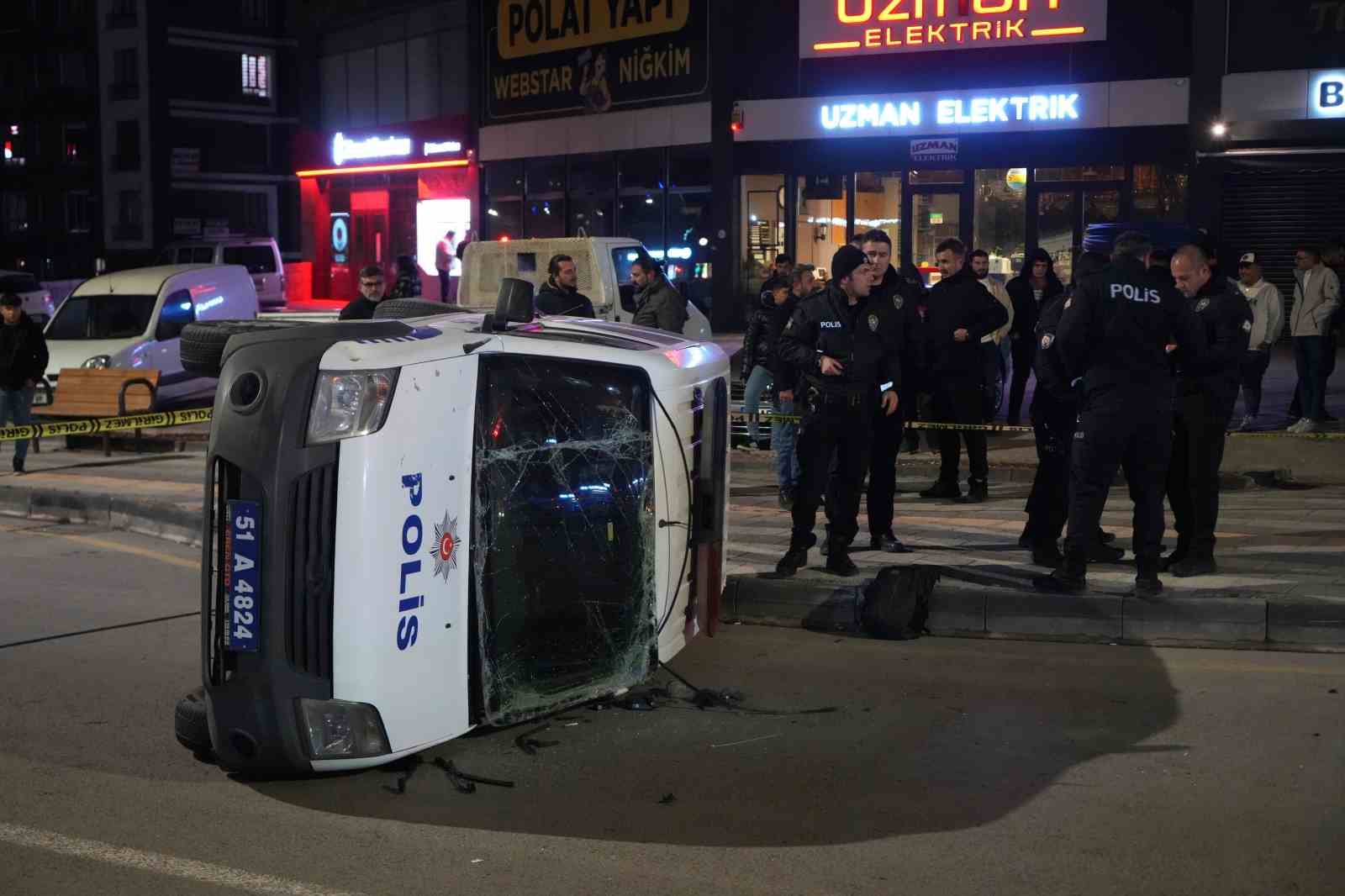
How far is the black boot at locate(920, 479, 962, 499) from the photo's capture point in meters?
11.7

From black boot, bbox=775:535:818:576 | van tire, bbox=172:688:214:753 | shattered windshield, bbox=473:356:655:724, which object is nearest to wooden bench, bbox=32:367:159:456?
black boot, bbox=775:535:818:576

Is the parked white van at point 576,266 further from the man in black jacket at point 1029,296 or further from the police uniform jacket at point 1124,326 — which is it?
the police uniform jacket at point 1124,326

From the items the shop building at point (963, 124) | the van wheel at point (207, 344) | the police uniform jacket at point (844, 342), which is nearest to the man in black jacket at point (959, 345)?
the police uniform jacket at point (844, 342)

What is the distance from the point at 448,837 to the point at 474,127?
3107 centimetres

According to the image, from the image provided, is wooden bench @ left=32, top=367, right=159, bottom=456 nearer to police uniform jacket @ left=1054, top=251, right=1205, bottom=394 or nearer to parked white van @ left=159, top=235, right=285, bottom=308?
police uniform jacket @ left=1054, top=251, right=1205, bottom=394

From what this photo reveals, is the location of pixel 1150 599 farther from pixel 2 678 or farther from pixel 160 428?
pixel 160 428

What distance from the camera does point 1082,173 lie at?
25375mm

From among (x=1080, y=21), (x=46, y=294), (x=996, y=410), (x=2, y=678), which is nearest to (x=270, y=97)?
(x=46, y=294)

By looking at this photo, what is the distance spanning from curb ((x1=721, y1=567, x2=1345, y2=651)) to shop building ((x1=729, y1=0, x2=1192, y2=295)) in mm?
16883

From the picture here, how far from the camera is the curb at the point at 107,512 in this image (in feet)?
38.1

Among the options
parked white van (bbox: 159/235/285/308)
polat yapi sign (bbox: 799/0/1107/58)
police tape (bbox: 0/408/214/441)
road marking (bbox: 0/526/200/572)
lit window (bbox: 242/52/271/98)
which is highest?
lit window (bbox: 242/52/271/98)

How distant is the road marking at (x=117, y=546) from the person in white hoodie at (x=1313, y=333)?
9677mm

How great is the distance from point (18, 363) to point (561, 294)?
19.2 feet

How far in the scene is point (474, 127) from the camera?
34688 mm
